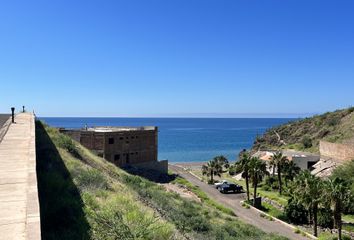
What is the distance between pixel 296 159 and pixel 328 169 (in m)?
5.34

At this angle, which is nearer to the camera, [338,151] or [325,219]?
[325,219]

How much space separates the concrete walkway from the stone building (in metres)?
42.4

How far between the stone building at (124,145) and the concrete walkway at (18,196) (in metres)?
42.4

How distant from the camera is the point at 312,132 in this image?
96188mm

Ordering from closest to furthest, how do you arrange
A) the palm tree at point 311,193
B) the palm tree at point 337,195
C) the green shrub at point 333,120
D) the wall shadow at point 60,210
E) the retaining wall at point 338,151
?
the wall shadow at point 60,210
the palm tree at point 337,195
the palm tree at point 311,193
the retaining wall at point 338,151
the green shrub at point 333,120

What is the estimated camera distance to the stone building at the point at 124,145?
56.5 meters

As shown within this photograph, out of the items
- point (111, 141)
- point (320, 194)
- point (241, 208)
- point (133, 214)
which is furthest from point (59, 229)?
point (111, 141)

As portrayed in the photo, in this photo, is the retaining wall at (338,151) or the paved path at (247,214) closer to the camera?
the paved path at (247,214)

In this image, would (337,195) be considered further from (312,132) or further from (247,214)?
(312,132)

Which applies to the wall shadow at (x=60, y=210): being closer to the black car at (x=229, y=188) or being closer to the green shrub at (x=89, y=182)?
the green shrub at (x=89, y=182)

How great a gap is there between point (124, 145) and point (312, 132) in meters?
56.5

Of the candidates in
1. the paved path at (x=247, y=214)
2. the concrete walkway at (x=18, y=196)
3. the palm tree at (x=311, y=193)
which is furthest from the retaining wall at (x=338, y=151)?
the concrete walkway at (x=18, y=196)

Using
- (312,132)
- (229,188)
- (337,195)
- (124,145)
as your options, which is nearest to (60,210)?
(337,195)

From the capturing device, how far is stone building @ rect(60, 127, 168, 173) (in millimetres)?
56469
